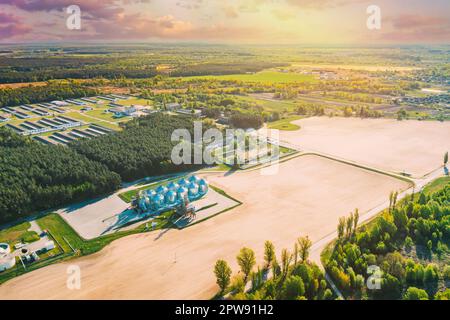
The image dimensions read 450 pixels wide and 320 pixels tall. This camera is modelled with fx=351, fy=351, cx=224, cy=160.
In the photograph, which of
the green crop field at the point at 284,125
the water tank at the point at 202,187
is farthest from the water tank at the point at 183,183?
the green crop field at the point at 284,125

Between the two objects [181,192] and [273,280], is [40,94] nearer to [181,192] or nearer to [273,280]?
[181,192]

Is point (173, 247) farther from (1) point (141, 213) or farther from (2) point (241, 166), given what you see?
(2) point (241, 166)

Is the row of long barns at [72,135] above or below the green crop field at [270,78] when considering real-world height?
below

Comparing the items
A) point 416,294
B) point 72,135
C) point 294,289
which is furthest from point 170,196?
point 72,135

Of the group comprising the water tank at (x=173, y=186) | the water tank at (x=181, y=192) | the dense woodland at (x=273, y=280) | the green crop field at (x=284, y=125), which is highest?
the green crop field at (x=284, y=125)

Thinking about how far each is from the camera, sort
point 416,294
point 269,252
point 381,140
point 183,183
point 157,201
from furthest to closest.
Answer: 1. point 381,140
2. point 183,183
3. point 157,201
4. point 269,252
5. point 416,294

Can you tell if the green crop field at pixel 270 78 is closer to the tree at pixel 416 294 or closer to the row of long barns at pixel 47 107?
the row of long barns at pixel 47 107
